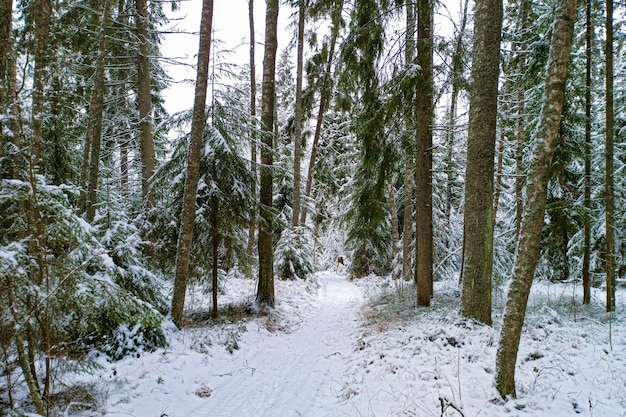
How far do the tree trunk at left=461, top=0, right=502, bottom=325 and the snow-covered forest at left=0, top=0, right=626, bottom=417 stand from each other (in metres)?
0.04

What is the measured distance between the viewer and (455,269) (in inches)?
633

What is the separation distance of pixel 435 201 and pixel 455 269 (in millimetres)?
3453

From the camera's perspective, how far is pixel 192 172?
697 centimetres

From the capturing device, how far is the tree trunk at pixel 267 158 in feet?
28.9

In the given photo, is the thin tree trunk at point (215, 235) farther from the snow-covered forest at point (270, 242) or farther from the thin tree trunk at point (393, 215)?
the thin tree trunk at point (393, 215)

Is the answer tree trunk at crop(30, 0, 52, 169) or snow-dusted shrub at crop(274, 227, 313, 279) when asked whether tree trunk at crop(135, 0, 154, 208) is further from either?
snow-dusted shrub at crop(274, 227, 313, 279)

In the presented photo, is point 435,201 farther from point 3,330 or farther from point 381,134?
point 3,330

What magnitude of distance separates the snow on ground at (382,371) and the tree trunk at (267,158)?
1.54 m

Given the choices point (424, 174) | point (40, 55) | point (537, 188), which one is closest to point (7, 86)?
point (40, 55)

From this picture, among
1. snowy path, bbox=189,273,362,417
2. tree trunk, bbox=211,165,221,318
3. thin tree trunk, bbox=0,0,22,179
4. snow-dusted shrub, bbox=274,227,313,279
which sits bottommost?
snowy path, bbox=189,273,362,417

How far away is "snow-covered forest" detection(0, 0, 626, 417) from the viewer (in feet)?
12.0

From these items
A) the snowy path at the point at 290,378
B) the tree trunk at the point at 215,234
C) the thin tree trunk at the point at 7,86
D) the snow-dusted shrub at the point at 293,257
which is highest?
the thin tree trunk at the point at 7,86

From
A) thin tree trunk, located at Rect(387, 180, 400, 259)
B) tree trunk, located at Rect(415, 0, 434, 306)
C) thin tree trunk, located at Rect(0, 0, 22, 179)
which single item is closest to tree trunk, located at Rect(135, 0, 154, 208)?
thin tree trunk, located at Rect(0, 0, 22, 179)

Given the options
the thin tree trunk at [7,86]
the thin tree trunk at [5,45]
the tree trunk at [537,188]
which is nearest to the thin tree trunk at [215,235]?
the thin tree trunk at [7,86]
